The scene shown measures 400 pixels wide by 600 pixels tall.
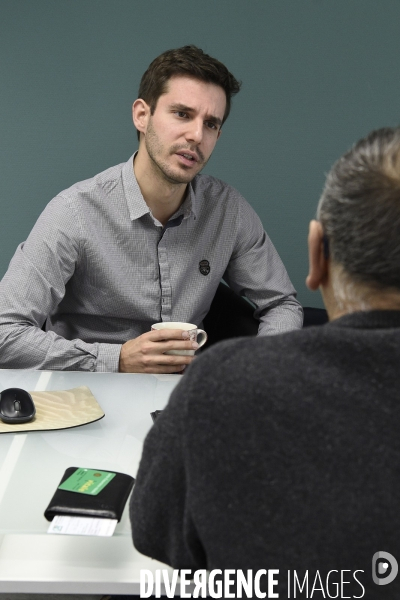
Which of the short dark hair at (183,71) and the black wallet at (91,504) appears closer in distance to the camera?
the black wallet at (91,504)

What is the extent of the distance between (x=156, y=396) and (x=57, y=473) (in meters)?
0.40

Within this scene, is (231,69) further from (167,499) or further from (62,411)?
(167,499)

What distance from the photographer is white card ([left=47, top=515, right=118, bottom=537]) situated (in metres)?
0.92

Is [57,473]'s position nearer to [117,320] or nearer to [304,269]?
[117,320]

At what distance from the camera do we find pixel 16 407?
4.21 ft

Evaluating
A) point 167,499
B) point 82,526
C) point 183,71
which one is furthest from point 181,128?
point 167,499

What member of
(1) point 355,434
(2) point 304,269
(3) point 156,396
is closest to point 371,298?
(1) point 355,434

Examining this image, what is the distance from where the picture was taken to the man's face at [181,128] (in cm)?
199

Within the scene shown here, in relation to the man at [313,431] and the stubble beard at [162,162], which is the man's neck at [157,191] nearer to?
the stubble beard at [162,162]

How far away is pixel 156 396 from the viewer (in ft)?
4.91

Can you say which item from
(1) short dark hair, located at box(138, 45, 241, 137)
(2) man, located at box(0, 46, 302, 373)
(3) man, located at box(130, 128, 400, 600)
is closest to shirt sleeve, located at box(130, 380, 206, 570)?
(3) man, located at box(130, 128, 400, 600)

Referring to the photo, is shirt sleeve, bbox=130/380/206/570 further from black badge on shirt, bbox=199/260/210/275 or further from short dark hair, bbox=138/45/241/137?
short dark hair, bbox=138/45/241/137

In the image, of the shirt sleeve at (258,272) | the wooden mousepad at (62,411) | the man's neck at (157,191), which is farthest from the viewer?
the shirt sleeve at (258,272)

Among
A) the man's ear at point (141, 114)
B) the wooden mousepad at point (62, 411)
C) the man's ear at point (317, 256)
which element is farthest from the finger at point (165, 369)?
the man's ear at point (317, 256)
